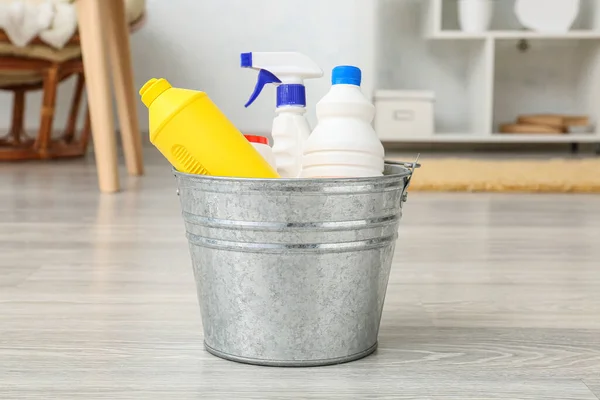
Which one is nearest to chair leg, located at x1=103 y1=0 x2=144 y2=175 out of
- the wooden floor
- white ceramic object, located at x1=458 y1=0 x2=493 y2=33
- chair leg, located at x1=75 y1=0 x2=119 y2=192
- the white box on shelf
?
chair leg, located at x1=75 y1=0 x2=119 y2=192

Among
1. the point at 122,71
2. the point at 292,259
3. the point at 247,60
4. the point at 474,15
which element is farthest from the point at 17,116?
the point at 292,259

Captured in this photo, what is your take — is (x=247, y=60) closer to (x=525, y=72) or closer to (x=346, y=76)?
(x=346, y=76)

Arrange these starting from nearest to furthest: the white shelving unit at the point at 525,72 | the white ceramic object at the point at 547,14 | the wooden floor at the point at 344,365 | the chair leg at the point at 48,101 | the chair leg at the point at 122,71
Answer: the wooden floor at the point at 344,365 < the chair leg at the point at 122,71 < the chair leg at the point at 48,101 < the white ceramic object at the point at 547,14 < the white shelving unit at the point at 525,72

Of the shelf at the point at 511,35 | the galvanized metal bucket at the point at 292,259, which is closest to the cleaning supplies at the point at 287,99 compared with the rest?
the galvanized metal bucket at the point at 292,259

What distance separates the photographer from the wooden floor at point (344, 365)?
0.63 meters

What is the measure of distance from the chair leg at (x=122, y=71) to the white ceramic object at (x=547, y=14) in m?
1.66

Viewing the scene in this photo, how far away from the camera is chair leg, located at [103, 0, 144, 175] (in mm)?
2266

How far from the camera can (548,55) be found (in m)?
3.46

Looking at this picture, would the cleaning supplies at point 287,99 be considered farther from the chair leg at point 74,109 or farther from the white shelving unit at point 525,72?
the white shelving unit at point 525,72

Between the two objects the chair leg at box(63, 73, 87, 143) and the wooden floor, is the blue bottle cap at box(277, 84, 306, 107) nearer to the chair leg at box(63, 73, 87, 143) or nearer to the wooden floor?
the wooden floor

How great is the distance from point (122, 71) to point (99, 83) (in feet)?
1.39

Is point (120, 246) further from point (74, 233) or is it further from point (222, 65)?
point (222, 65)

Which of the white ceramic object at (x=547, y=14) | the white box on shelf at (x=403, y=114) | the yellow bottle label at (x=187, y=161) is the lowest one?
the white box on shelf at (x=403, y=114)

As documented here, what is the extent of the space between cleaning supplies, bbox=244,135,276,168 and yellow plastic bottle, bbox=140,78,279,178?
0.04 metres
